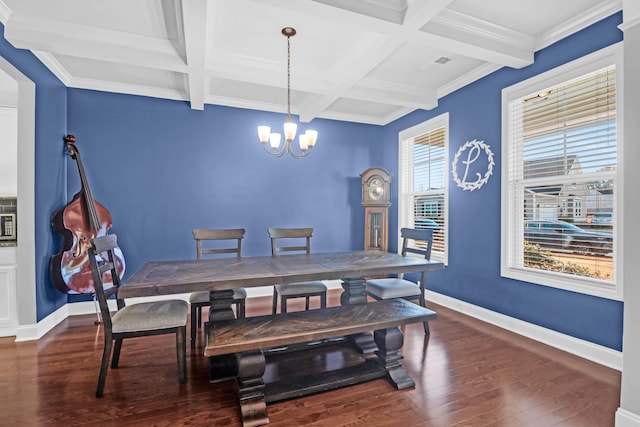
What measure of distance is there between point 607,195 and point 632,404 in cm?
149

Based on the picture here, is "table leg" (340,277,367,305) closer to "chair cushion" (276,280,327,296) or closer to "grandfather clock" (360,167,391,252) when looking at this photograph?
"chair cushion" (276,280,327,296)

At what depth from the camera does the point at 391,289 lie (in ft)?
9.48

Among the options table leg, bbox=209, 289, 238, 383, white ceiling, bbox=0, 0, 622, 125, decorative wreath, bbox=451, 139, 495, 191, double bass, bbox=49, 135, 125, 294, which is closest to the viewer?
table leg, bbox=209, 289, 238, 383

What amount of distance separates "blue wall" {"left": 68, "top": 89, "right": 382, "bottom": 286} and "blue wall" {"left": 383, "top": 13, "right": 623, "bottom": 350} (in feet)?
4.81

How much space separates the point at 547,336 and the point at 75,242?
4.44 m

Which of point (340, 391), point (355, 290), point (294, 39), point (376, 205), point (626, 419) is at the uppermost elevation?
point (294, 39)

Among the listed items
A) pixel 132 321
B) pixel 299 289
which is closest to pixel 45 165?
pixel 132 321

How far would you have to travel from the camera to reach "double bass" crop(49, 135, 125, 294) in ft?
10.1

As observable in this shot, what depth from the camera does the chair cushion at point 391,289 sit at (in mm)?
2871

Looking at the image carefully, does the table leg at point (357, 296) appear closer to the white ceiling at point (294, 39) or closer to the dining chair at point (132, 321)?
the dining chair at point (132, 321)

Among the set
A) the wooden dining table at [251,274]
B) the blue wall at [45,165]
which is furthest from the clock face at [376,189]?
the blue wall at [45,165]

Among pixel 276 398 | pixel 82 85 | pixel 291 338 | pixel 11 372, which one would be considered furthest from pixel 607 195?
pixel 82 85

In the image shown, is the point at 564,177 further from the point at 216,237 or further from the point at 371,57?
the point at 216,237

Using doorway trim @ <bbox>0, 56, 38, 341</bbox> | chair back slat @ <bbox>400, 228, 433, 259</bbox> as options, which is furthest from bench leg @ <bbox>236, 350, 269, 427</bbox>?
doorway trim @ <bbox>0, 56, 38, 341</bbox>
